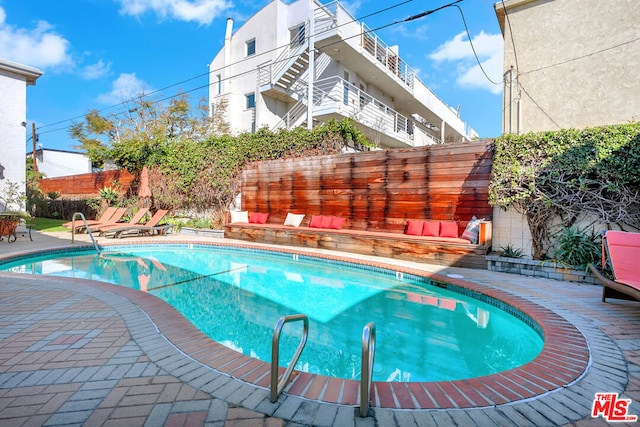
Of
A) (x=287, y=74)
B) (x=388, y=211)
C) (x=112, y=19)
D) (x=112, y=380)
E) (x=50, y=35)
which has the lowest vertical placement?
(x=112, y=380)

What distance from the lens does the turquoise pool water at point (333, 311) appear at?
3.31 m

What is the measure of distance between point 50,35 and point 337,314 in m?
27.5

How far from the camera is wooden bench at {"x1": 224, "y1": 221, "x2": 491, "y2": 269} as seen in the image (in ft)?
22.2

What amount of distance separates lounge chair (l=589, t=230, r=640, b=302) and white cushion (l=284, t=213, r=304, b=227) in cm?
745

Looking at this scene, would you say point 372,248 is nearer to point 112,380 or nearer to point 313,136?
point 313,136

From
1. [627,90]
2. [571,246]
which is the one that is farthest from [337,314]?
[627,90]

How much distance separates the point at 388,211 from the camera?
889 centimetres

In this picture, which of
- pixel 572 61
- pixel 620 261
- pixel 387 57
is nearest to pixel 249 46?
pixel 387 57

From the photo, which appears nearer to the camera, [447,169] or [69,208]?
[447,169]

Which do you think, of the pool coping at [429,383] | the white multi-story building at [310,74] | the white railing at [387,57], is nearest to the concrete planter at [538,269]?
the pool coping at [429,383]

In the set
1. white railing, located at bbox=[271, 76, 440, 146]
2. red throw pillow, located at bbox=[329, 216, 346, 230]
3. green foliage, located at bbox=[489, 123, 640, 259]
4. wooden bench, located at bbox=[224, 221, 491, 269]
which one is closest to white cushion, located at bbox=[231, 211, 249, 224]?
wooden bench, located at bbox=[224, 221, 491, 269]

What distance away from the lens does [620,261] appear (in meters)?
4.35

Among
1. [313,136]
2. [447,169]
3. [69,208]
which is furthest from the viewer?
[69,208]

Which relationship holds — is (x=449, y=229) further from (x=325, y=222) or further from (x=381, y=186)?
(x=325, y=222)
